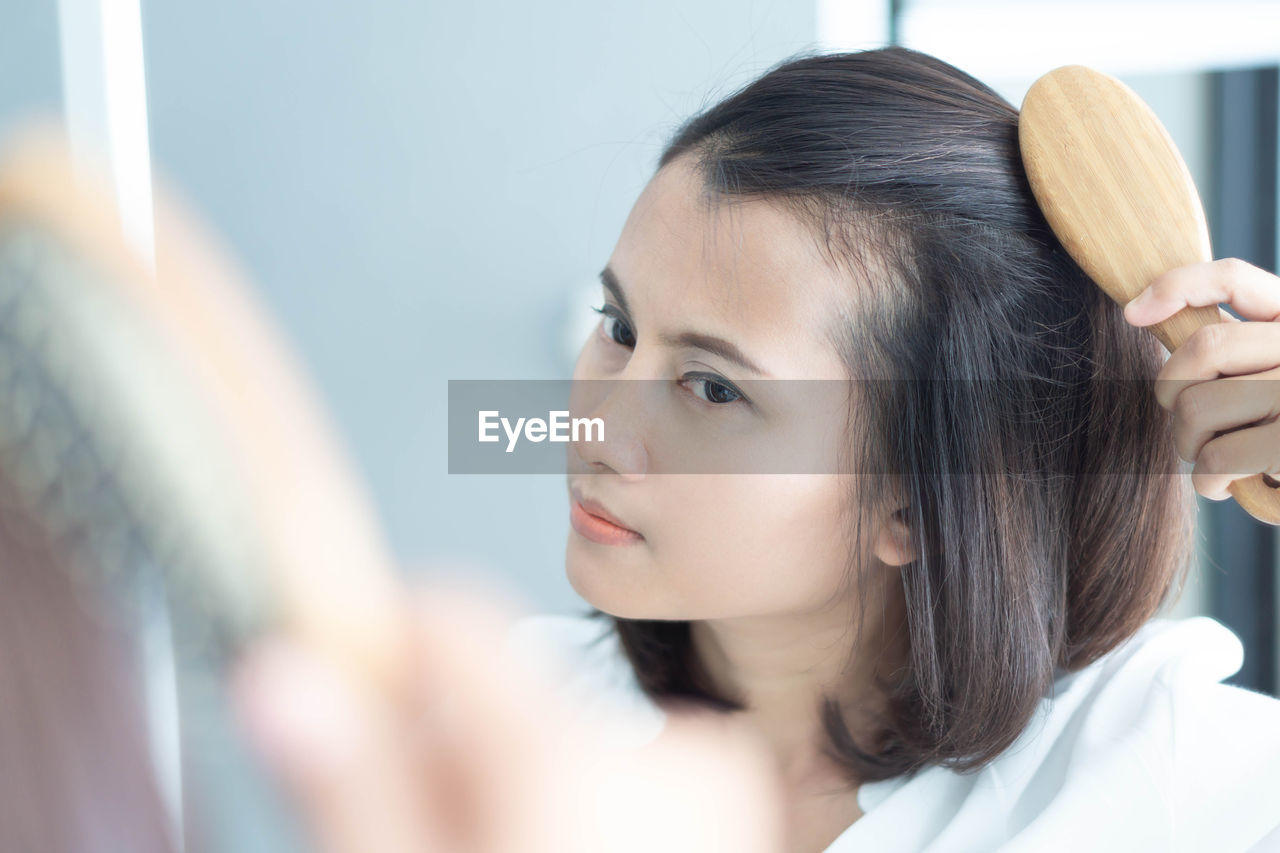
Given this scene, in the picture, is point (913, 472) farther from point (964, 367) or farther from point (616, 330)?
point (616, 330)

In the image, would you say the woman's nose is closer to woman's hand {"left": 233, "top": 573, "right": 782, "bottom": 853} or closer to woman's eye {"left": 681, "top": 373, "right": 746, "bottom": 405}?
woman's eye {"left": 681, "top": 373, "right": 746, "bottom": 405}

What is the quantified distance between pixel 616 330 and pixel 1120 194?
0.97 ft

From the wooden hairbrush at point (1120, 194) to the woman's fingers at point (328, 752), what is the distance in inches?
19.5


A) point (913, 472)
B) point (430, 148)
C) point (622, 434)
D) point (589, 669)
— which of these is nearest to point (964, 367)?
point (913, 472)

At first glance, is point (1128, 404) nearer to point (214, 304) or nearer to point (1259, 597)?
point (1259, 597)

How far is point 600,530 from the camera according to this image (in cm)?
53

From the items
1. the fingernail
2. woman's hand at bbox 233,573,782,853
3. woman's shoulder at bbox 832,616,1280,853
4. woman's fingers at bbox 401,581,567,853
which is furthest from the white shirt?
the fingernail

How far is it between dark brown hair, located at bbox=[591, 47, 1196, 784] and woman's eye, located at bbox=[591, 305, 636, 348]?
99mm

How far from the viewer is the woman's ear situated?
54 cm

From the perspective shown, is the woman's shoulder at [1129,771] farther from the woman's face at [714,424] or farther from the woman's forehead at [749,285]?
the woman's forehead at [749,285]

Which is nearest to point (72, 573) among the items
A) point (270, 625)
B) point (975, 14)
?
point (270, 625)

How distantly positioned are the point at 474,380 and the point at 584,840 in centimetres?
→ 41

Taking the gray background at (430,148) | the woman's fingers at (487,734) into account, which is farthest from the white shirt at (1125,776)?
the gray background at (430,148)

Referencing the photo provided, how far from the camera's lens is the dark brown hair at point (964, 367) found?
0.50 meters
